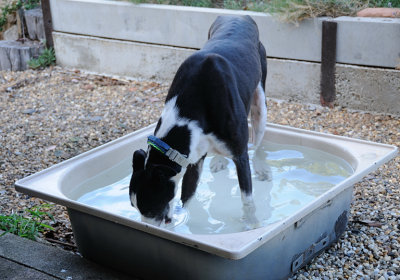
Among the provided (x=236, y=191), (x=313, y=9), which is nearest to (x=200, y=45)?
(x=313, y=9)

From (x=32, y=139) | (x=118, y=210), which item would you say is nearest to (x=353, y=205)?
(x=118, y=210)

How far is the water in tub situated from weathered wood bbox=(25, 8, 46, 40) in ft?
15.5

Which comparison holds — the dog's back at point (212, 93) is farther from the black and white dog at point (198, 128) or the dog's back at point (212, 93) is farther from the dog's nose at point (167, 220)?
the dog's nose at point (167, 220)

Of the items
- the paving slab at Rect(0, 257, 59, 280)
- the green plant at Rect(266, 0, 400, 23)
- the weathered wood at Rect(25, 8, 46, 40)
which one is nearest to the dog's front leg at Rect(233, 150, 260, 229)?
the paving slab at Rect(0, 257, 59, 280)

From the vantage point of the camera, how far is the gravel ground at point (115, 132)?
3.60m

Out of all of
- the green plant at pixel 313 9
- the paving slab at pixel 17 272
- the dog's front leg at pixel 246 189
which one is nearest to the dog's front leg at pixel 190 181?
the dog's front leg at pixel 246 189

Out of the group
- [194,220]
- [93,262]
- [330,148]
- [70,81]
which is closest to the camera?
[93,262]

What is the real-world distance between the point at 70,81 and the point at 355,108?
376 centimetres

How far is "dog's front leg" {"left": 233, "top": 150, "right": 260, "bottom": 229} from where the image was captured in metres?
3.68

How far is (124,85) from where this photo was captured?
742cm

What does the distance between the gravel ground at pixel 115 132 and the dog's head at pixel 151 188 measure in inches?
35.6

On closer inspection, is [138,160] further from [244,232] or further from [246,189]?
[246,189]

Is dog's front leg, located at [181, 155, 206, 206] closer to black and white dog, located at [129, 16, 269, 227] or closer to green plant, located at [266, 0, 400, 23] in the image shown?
black and white dog, located at [129, 16, 269, 227]

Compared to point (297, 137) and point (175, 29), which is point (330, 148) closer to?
point (297, 137)
